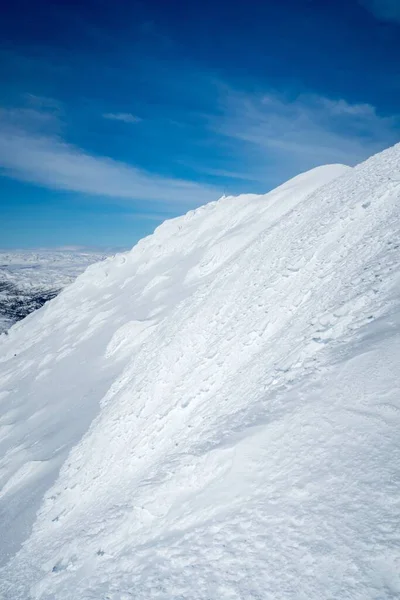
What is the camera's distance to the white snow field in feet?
14.0

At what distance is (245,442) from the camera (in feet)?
21.5

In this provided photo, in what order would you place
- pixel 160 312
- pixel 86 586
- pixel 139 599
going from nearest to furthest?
pixel 139 599 < pixel 86 586 < pixel 160 312

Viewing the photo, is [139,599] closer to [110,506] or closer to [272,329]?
[110,506]

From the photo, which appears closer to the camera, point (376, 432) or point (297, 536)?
point (297, 536)

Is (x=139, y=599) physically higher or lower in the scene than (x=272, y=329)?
lower

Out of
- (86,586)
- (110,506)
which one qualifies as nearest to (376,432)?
(86,586)

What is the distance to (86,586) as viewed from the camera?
6043 mm

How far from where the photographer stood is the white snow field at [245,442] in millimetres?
4261

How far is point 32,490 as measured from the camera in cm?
1356

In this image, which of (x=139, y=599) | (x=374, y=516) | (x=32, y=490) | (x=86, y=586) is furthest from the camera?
(x=32, y=490)

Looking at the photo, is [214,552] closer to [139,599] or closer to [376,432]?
[139,599]

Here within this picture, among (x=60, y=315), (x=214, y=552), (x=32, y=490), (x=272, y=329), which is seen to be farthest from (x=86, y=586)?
(x=60, y=315)

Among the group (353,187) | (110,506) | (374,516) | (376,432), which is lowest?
(110,506)

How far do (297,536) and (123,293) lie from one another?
32.0m
